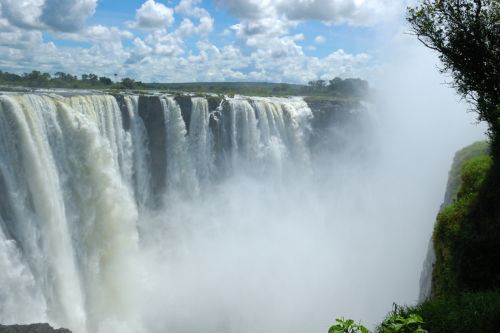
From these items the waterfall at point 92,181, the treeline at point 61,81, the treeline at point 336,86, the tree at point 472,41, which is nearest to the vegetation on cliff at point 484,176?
the tree at point 472,41

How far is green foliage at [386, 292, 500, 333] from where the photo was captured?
4.70m

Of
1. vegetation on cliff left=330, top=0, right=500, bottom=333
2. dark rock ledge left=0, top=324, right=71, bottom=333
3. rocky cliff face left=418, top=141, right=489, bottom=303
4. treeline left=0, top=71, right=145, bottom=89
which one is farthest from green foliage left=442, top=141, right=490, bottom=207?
treeline left=0, top=71, right=145, bottom=89

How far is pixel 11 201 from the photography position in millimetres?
12008

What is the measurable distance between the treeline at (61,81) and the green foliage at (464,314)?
27.9m

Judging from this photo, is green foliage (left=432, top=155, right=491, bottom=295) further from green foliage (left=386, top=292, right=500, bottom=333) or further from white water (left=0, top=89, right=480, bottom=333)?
white water (left=0, top=89, right=480, bottom=333)

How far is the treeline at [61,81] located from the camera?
30.1 metres

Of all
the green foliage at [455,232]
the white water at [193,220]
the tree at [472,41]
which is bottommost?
the white water at [193,220]

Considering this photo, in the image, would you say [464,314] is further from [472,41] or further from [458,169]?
[458,169]

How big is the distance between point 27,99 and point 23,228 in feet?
11.7

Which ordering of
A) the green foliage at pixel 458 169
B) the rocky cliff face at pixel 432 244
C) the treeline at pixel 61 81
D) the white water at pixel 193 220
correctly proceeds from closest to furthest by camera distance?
the rocky cliff face at pixel 432 244 → the green foliage at pixel 458 169 → the white water at pixel 193 220 → the treeline at pixel 61 81

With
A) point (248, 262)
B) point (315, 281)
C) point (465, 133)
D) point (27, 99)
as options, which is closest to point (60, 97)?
point (27, 99)

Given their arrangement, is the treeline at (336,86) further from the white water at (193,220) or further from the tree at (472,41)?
the tree at (472,41)

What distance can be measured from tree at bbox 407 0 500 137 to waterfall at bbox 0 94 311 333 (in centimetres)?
1034

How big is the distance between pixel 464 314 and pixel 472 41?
15.5 feet
